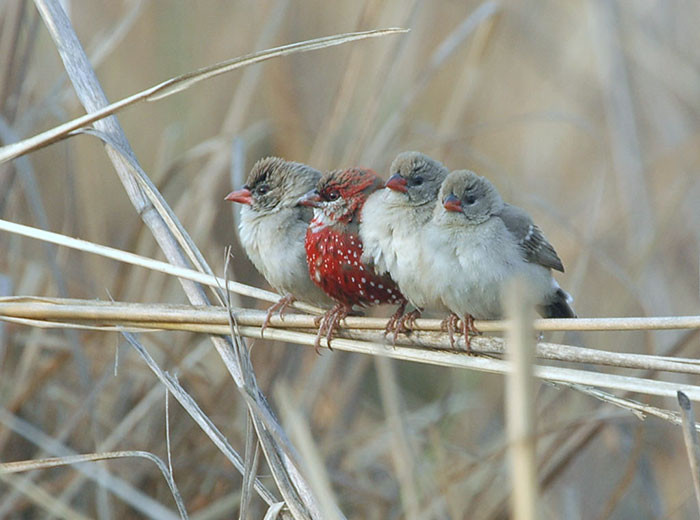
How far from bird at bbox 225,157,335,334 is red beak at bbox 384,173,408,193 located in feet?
1.57

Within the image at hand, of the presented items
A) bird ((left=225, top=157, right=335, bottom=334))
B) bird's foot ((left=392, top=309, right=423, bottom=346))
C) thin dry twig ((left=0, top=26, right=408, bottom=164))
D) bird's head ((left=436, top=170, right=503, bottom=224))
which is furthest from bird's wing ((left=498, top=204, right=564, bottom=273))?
thin dry twig ((left=0, top=26, right=408, bottom=164))

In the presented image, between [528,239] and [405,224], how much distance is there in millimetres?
401

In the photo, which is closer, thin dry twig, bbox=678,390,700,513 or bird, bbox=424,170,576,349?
thin dry twig, bbox=678,390,700,513

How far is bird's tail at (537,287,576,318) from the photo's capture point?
9.97 ft

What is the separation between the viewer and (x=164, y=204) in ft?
8.49

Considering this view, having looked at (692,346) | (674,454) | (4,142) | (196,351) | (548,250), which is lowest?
(674,454)

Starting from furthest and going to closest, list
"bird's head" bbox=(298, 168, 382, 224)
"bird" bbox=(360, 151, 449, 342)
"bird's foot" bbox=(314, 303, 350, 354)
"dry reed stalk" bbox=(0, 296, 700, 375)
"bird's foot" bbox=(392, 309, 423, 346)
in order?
"bird's head" bbox=(298, 168, 382, 224)
"bird" bbox=(360, 151, 449, 342)
"bird's foot" bbox=(314, 303, 350, 354)
"bird's foot" bbox=(392, 309, 423, 346)
"dry reed stalk" bbox=(0, 296, 700, 375)

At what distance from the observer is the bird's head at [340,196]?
3088 millimetres

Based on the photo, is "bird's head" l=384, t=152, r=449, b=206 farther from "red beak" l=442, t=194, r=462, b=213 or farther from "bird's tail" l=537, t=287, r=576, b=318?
"bird's tail" l=537, t=287, r=576, b=318

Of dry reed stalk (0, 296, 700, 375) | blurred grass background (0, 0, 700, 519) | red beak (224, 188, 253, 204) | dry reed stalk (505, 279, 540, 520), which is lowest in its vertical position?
blurred grass background (0, 0, 700, 519)

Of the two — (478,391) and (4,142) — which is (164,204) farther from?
(478,391)

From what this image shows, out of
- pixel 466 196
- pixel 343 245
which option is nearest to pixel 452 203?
pixel 466 196

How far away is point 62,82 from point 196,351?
1.18 m

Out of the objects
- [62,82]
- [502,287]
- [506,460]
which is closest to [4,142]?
[62,82]
